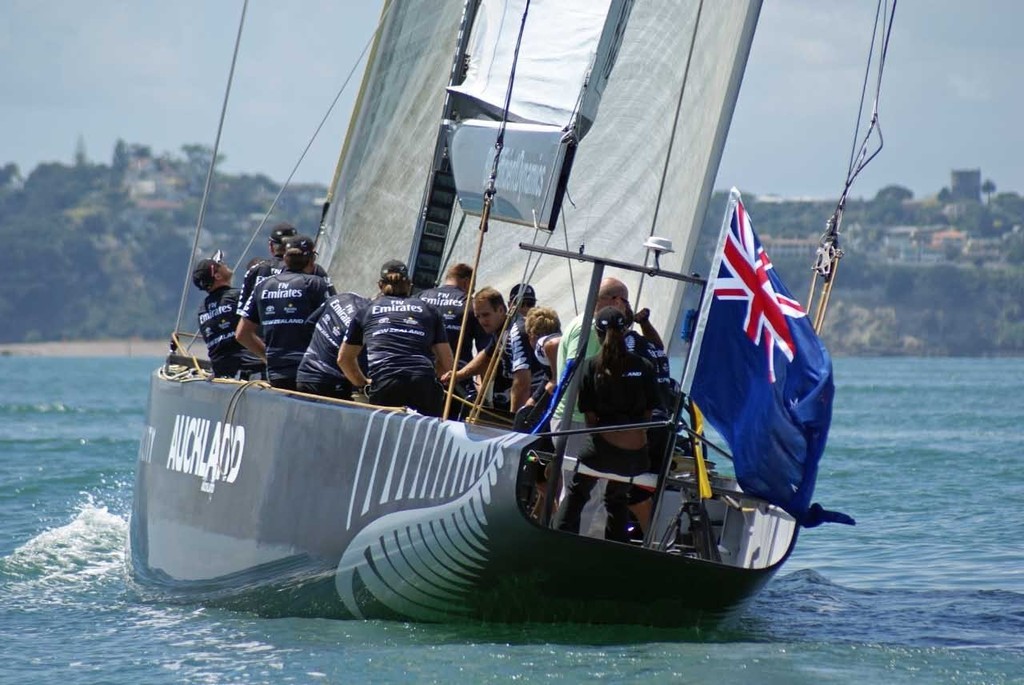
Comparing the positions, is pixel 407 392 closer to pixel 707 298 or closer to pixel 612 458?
pixel 612 458

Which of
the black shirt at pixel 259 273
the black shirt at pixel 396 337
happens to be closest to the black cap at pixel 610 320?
the black shirt at pixel 396 337

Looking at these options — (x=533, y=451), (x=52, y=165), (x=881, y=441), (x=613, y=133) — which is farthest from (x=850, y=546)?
(x=52, y=165)

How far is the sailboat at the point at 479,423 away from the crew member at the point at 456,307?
42cm

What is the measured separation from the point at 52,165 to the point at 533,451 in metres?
137

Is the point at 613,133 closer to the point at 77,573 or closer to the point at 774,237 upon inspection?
the point at 77,573

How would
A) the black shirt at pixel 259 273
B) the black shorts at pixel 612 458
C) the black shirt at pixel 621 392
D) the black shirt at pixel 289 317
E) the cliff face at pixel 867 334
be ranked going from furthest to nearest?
the cliff face at pixel 867 334, the black shirt at pixel 259 273, the black shirt at pixel 289 317, the black shorts at pixel 612 458, the black shirt at pixel 621 392

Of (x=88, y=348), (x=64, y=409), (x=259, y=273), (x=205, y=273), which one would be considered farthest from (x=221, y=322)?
(x=88, y=348)

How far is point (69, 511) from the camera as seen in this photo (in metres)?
13.2

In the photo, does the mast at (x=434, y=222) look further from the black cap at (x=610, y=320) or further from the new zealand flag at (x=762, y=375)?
the new zealand flag at (x=762, y=375)

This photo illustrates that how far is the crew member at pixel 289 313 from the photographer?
8.15 metres

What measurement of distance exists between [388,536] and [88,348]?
99.2 meters

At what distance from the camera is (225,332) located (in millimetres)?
9039

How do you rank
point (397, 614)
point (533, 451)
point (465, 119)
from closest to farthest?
point (533, 451)
point (397, 614)
point (465, 119)

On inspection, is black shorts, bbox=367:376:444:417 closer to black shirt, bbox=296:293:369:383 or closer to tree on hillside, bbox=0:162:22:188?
black shirt, bbox=296:293:369:383
